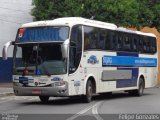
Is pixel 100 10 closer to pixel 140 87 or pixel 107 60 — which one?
pixel 140 87

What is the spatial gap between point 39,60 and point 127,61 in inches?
290

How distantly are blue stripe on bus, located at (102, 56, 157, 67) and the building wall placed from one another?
15.3 meters

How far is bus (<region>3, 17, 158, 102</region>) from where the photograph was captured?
21516mm

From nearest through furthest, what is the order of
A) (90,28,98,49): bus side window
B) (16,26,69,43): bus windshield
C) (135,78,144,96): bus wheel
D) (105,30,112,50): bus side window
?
(16,26,69,43): bus windshield → (90,28,98,49): bus side window → (105,30,112,50): bus side window → (135,78,144,96): bus wheel

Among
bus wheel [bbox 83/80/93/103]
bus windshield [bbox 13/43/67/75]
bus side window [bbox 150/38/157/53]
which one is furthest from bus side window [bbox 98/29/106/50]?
bus side window [bbox 150/38/157/53]

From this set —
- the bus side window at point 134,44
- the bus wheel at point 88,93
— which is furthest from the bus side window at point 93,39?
the bus side window at point 134,44

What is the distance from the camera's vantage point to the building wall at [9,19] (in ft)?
141

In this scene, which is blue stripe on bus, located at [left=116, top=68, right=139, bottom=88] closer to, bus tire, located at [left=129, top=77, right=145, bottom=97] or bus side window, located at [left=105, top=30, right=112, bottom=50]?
bus tire, located at [left=129, top=77, right=145, bottom=97]

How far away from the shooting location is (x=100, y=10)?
123ft

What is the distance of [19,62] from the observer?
22.2 meters

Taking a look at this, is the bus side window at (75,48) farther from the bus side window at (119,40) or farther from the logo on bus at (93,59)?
the bus side window at (119,40)

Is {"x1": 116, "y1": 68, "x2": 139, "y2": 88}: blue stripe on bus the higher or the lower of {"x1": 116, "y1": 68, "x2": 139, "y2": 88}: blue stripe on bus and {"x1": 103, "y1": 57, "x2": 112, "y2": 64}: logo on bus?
the lower

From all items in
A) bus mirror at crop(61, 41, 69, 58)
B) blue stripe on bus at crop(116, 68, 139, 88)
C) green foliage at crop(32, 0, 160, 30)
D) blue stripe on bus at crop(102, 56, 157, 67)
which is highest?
green foliage at crop(32, 0, 160, 30)

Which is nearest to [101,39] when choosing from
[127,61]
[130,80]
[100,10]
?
[127,61]
